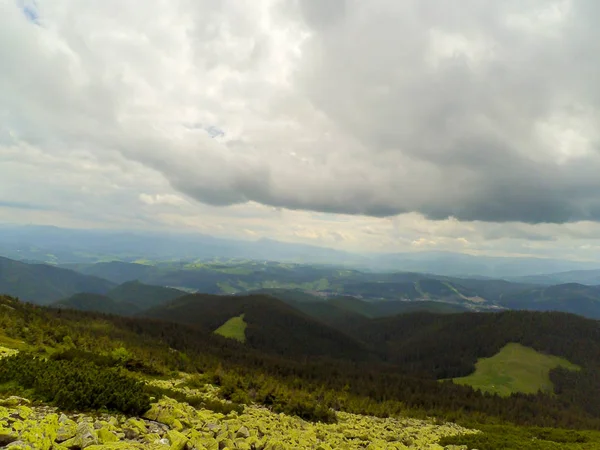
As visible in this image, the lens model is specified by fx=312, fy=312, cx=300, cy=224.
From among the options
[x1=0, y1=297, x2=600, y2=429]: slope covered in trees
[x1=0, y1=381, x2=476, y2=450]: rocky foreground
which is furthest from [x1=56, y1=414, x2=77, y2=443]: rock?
[x1=0, y1=297, x2=600, y2=429]: slope covered in trees

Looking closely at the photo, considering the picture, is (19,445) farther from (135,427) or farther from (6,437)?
(135,427)

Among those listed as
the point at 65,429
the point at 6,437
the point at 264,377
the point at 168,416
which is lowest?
the point at 264,377

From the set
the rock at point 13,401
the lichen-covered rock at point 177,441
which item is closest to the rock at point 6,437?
the rock at point 13,401

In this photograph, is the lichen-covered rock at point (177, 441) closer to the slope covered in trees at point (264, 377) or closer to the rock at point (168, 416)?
the rock at point (168, 416)

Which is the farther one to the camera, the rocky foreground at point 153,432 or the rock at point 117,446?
the rocky foreground at point 153,432

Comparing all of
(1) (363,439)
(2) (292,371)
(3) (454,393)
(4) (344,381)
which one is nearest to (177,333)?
(2) (292,371)

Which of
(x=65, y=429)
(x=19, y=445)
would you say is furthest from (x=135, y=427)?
(x=19, y=445)

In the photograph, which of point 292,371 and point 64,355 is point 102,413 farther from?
point 292,371

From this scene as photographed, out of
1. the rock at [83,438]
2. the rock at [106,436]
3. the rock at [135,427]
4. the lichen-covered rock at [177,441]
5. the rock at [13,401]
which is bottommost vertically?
the rock at [135,427]

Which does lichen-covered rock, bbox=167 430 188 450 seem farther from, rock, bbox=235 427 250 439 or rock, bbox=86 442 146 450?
rock, bbox=235 427 250 439

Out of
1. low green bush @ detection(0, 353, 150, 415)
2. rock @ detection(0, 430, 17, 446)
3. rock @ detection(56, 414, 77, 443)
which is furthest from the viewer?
low green bush @ detection(0, 353, 150, 415)

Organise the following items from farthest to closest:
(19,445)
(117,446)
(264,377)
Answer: (264,377), (117,446), (19,445)

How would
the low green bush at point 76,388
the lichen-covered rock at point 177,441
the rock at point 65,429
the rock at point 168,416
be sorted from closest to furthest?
the rock at point 65,429 → the lichen-covered rock at point 177,441 → the low green bush at point 76,388 → the rock at point 168,416
